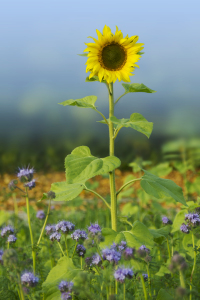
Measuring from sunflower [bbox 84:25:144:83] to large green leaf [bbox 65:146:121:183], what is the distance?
51 centimetres

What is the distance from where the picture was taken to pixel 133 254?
4.52 ft

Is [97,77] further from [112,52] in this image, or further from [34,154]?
[34,154]

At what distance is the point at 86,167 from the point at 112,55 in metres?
0.73

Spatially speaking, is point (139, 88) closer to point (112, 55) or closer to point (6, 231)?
point (112, 55)

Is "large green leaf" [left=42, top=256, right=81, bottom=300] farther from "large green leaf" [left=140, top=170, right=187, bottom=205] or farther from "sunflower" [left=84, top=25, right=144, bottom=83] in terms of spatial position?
"sunflower" [left=84, top=25, right=144, bottom=83]

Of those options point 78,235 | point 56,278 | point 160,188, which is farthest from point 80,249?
→ point 160,188

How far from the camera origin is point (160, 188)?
6.21ft

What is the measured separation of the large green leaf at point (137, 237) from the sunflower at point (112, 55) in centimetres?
88

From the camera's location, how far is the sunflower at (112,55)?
203cm

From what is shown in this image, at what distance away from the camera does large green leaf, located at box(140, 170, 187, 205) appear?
1.84 meters

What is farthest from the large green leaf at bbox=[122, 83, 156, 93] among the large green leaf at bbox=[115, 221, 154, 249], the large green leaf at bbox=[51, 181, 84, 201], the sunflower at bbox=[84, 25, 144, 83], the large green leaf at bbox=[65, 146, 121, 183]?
the large green leaf at bbox=[115, 221, 154, 249]

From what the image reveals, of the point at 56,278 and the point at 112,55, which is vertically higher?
the point at 112,55

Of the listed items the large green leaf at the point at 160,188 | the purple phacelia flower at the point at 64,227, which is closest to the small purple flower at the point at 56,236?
the purple phacelia flower at the point at 64,227

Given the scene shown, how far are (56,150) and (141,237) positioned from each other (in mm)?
5246
